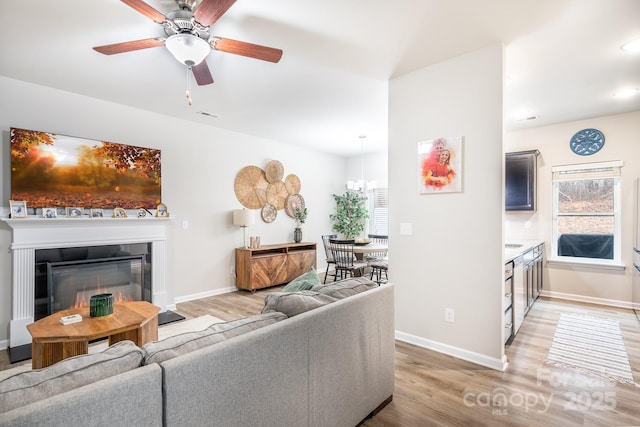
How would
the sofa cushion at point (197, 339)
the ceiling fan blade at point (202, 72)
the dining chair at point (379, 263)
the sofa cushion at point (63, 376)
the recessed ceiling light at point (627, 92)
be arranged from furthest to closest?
the dining chair at point (379, 263) < the recessed ceiling light at point (627, 92) < the ceiling fan blade at point (202, 72) < the sofa cushion at point (197, 339) < the sofa cushion at point (63, 376)

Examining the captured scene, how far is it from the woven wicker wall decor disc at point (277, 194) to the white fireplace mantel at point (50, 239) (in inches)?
84.7

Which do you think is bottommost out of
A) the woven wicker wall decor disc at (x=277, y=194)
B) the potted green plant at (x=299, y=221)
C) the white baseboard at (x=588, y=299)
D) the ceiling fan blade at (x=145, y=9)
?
the white baseboard at (x=588, y=299)

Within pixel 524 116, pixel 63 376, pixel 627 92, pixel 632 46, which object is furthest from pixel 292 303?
A: pixel 627 92

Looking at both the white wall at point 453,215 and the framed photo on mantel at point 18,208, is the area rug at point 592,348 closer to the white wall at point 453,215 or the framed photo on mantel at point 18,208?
the white wall at point 453,215

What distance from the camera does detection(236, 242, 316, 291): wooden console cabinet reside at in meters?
4.95

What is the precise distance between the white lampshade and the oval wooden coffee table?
254 centimetres

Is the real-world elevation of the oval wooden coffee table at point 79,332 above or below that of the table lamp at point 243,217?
below

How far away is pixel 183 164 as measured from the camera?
4.53m

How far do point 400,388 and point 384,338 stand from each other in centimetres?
56

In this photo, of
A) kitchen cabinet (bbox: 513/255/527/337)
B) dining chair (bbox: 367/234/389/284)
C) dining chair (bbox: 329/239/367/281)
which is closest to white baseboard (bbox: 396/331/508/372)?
kitchen cabinet (bbox: 513/255/527/337)

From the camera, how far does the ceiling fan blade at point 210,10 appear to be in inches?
70.0

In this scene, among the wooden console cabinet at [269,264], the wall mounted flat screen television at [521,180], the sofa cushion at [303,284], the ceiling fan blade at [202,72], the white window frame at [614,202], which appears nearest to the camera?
the sofa cushion at [303,284]

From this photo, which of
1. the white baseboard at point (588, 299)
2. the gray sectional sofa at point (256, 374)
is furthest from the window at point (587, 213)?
the gray sectional sofa at point (256, 374)

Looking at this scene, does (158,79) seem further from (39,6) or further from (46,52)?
(39,6)
